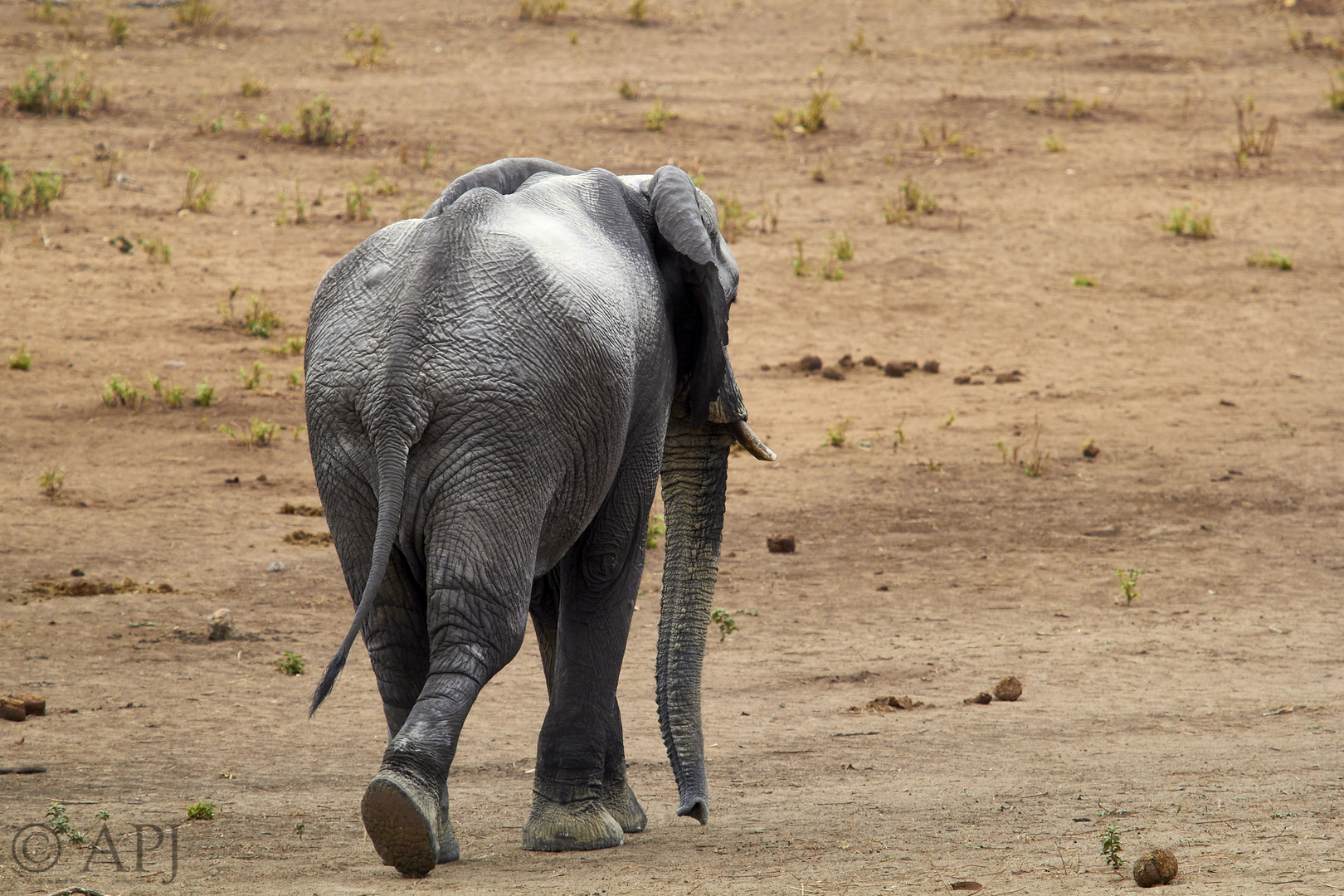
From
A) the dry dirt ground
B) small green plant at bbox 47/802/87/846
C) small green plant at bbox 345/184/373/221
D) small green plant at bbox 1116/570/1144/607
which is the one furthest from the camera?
small green plant at bbox 345/184/373/221

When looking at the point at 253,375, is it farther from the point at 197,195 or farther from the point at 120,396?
the point at 197,195

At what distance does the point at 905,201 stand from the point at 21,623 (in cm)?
1121

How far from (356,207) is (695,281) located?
10516 millimetres

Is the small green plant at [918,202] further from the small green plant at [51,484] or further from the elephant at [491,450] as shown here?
the elephant at [491,450]

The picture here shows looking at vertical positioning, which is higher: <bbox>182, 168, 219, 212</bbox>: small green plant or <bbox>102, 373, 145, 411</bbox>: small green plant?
<bbox>182, 168, 219, 212</bbox>: small green plant

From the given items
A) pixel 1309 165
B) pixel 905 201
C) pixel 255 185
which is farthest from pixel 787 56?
pixel 255 185

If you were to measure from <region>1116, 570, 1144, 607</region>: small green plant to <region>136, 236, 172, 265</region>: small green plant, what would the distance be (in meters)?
9.02

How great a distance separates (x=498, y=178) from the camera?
4.38 metres

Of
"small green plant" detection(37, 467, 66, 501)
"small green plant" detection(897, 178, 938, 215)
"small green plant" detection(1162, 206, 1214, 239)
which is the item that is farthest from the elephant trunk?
"small green plant" detection(1162, 206, 1214, 239)

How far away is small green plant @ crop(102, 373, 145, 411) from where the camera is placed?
10922 mm

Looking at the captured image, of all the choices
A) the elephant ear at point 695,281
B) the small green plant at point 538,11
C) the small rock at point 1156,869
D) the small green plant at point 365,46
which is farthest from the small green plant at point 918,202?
the small rock at point 1156,869

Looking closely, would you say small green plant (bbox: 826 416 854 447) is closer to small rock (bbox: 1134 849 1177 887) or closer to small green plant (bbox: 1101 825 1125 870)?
small green plant (bbox: 1101 825 1125 870)

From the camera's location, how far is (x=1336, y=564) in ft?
29.3

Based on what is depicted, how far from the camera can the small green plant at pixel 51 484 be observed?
368 inches
